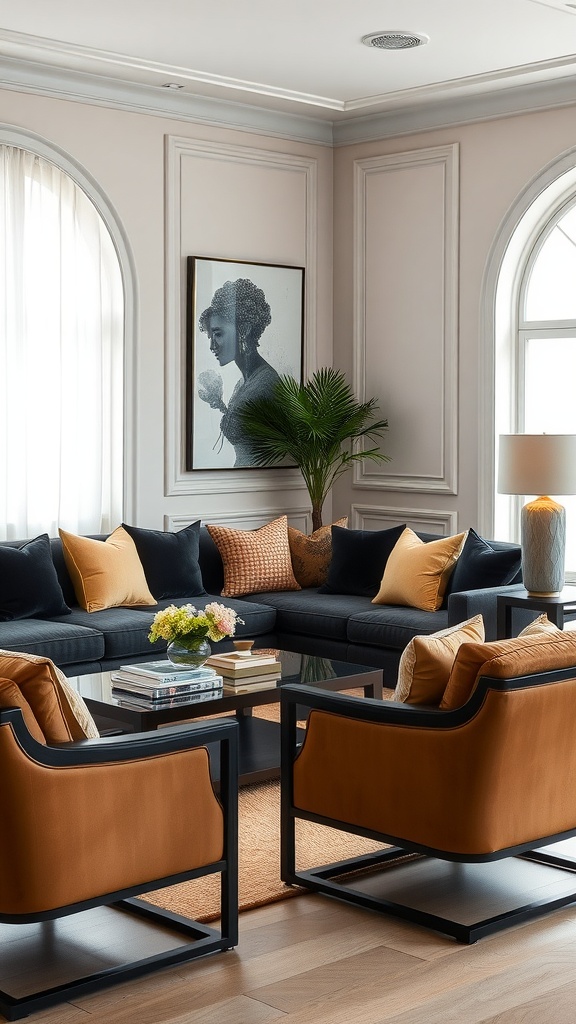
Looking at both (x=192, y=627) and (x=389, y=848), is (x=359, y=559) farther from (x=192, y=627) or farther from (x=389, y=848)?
(x=389, y=848)

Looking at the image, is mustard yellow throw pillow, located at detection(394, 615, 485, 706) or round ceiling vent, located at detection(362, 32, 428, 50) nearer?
mustard yellow throw pillow, located at detection(394, 615, 485, 706)

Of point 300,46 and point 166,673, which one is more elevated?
point 300,46

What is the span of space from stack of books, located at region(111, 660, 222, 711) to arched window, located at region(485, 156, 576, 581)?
115 inches

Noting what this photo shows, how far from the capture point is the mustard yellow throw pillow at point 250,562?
6.41 m

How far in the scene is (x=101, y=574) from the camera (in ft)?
19.1

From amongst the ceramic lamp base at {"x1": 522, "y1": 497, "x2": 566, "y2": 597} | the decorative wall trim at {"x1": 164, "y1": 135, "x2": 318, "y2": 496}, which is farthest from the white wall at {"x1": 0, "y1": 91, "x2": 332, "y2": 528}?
the ceramic lamp base at {"x1": 522, "y1": 497, "x2": 566, "y2": 597}

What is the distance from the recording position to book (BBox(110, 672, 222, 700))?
4090 mm

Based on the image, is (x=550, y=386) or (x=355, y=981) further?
(x=550, y=386)

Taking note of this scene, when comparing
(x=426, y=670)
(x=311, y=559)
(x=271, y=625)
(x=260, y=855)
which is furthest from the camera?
(x=311, y=559)

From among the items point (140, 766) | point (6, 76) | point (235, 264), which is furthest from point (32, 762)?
point (235, 264)

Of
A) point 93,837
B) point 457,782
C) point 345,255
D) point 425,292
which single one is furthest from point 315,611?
point 93,837

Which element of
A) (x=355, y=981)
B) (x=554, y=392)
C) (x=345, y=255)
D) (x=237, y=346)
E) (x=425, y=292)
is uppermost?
(x=345, y=255)

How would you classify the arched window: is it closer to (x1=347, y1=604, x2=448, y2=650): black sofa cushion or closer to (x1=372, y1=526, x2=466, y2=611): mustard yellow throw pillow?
(x1=372, y1=526, x2=466, y2=611): mustard yellow throw pillow

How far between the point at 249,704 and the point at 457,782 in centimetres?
127
